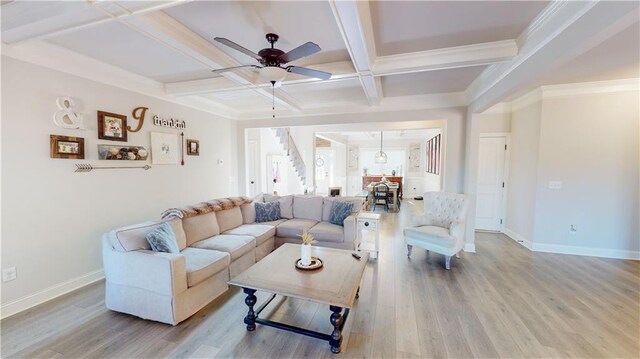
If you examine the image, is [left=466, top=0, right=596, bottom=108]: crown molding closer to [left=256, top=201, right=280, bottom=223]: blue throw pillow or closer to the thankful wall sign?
[left=256, top=201, right=280, bottom=223]: blue throw pillow

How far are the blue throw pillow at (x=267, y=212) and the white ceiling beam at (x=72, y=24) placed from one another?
2.93m

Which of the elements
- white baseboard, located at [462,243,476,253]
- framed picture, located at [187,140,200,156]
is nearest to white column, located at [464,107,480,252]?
white baseboard, located at [462,243,476,253]

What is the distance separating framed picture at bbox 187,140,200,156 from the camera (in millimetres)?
4359

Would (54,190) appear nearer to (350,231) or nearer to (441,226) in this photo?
(350,231)

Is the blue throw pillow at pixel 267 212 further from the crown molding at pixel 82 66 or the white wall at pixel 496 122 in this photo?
the white wall at pixel 496 122

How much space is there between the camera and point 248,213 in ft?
13.6

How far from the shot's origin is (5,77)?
7.67 feet

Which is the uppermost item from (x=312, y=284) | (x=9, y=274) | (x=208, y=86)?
(x=208, y=86)

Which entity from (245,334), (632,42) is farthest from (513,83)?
(245,334)

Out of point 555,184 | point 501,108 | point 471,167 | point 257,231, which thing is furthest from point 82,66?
point 555,184

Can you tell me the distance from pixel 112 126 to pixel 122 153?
348 mm

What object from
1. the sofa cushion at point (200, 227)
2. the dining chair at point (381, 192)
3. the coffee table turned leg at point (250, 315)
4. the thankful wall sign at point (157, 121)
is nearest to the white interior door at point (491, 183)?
the dining chair at point (381, 192)

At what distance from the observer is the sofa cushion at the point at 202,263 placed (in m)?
2.35

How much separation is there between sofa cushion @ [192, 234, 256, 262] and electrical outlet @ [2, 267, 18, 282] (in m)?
1.55
